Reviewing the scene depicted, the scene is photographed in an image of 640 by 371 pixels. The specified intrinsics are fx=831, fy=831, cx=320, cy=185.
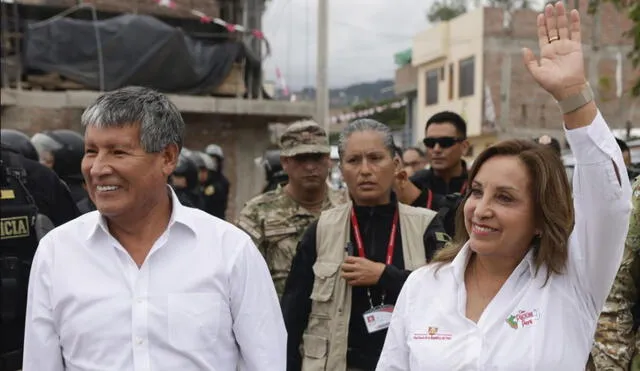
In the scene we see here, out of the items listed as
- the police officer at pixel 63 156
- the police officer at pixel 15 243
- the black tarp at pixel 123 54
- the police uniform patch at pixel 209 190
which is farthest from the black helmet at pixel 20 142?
the black tarp at pixel 123 54

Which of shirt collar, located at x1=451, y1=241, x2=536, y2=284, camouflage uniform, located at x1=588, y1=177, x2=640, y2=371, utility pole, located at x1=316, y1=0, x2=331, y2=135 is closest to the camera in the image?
shirt collar, located at x1=451, y1=241, x2=536, y2=284

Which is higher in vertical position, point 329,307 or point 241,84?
point 241,84

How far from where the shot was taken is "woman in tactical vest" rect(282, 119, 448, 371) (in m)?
3.81

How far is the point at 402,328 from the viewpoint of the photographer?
9.02 ft

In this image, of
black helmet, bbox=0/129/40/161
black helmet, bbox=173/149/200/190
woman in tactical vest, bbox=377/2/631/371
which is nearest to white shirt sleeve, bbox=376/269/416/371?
woman in tactical vest, bbox=377/2/631/371

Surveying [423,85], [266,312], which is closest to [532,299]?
[266,312]

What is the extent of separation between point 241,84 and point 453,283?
46.0 ft

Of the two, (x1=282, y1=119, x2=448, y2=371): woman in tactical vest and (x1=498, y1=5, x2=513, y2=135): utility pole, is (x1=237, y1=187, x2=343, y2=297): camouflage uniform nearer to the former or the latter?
(x1=282, y1=119, x2=448, y2=371): woman in tactical vest

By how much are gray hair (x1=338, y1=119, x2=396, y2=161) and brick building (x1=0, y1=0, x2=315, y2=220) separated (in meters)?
11.3

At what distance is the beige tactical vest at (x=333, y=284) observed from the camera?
3.83 meters

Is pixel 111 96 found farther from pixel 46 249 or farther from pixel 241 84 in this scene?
pixel 241 84

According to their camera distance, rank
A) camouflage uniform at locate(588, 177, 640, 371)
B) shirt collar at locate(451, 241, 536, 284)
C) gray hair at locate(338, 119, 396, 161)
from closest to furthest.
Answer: shirt collar at locate(451, 241, 536, 284), camouflage uniform at locate(588, 177, 640, 371), gray hair at locate(338, 119, 396, 161)

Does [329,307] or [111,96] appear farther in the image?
[329,307]

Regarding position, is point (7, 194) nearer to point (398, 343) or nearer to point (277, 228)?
point (277, 228)
